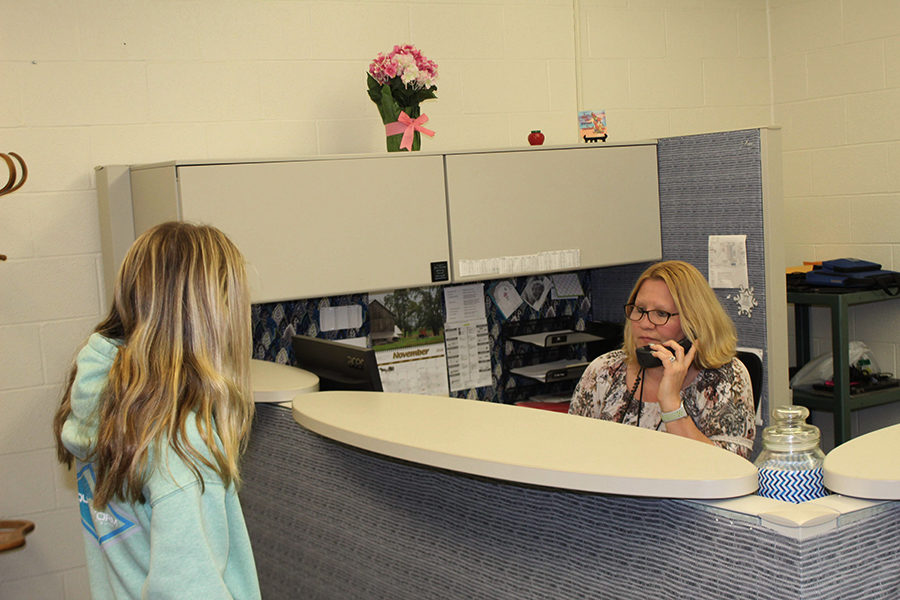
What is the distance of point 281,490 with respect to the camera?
6.66ft

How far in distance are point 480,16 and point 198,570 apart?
104 inches

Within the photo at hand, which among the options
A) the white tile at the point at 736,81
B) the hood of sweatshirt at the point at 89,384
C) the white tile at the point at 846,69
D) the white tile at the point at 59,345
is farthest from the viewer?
the white tile at the point at 736,81

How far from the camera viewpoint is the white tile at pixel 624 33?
12.1 ft

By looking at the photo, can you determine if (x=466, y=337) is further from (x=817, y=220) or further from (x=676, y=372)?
(x=817, y=220)

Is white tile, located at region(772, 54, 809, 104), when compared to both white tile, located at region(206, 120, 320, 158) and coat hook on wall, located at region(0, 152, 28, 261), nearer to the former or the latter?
white tile, located at region(206, 120, 320, 158)

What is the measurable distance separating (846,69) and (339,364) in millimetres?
2873

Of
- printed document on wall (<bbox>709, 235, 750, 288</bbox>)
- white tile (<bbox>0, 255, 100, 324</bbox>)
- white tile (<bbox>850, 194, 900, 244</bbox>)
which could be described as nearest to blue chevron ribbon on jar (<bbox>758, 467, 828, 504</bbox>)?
printed document on wall (<bbox>709, 235, 750, 288</bbox>)

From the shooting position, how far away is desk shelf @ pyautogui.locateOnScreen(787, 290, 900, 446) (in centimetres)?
336

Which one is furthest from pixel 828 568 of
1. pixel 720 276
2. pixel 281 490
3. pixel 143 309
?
pixel 720 276

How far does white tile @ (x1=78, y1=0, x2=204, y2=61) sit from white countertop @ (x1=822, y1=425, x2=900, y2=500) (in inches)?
97.0

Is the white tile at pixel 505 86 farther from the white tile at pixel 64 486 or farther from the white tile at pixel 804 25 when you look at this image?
the white tile at pixel 64 486

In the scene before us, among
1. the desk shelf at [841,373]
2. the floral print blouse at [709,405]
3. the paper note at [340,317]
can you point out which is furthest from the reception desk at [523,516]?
the desk shelf at [841,373]

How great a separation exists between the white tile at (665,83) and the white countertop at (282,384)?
224 cm

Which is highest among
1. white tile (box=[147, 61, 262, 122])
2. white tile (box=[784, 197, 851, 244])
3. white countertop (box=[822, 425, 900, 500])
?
white tile (box=[147, 61, 262, 122])
